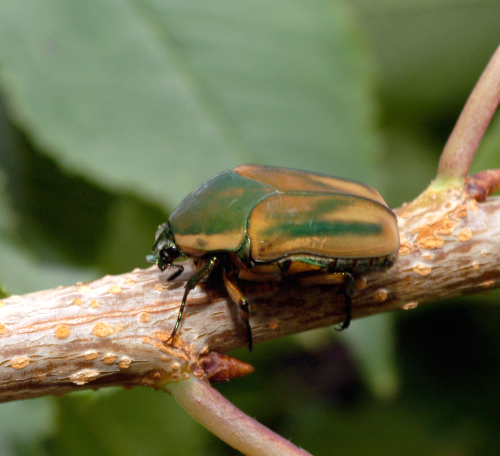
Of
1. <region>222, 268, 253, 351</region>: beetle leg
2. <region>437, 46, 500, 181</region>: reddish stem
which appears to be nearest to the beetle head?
<region>222, 268, 253, 351</region>: beetle leg

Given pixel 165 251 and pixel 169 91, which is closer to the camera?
pixel 165 251

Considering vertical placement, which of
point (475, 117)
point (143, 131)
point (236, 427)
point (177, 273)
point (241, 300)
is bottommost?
point (236, 427)

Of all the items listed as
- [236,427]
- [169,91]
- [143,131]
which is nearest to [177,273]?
[236,427]

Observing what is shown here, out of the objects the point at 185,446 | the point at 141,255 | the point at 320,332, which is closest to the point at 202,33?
the point at 141,255

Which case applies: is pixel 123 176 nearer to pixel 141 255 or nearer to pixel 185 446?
pixel 141 255

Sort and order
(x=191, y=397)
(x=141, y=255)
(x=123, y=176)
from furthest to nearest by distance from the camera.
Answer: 1. (x=141, y=255)
2. (x=123, y=176)
3. (x=191, y=397)

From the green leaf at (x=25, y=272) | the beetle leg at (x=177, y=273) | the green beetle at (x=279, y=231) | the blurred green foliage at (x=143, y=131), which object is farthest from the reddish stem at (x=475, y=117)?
the green leaf at (x=25, y=272)

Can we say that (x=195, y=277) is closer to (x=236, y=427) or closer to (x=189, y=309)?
(x=189, y=309)
